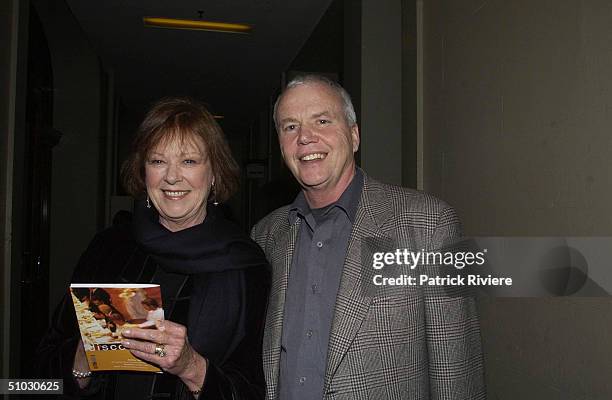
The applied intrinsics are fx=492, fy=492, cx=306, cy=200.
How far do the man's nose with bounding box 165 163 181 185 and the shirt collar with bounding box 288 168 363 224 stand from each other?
0.43m

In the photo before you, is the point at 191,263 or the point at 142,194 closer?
the point at 191,263

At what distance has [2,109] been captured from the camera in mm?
2863

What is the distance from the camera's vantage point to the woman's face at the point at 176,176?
1.47 metres

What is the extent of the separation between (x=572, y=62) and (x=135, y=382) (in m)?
1.67

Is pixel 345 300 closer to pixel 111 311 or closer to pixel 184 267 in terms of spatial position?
pixel 184 267

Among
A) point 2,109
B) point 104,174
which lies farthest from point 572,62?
point 104,174

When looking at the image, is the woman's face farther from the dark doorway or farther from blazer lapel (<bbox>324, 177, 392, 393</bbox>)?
the dark doorway

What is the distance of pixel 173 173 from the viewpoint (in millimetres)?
1461

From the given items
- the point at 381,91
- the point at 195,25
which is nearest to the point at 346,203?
the point at 381,91

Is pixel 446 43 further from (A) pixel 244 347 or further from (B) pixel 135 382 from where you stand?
(B) pixel 135 382

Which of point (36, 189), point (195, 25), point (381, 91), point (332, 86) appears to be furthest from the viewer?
point (195, 25)

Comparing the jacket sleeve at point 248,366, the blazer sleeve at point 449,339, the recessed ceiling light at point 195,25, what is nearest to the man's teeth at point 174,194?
the jacket sleeve at point 248,366

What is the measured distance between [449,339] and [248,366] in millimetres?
587

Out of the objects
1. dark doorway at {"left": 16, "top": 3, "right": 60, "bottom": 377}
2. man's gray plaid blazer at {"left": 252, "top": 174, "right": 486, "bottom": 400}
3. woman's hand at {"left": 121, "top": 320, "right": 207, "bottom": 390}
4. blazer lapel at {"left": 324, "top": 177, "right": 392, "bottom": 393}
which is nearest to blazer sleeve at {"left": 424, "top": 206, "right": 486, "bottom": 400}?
man's gray plaid blazer at {"left": 252, "top": 174, "right": 486, "bottom": 400}
